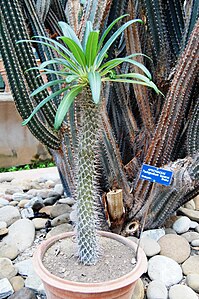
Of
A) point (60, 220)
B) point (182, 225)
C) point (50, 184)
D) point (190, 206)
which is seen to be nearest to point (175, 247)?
point (182, 225)

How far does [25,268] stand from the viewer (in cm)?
153

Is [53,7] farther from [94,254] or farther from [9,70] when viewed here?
[94,254]

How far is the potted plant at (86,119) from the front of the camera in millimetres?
967

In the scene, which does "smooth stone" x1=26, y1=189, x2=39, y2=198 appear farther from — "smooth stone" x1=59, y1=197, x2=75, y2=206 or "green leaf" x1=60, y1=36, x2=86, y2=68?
"green leaf" x1=60, y1=36, x2=86, y2=68

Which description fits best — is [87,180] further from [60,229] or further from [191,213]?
[191,213]

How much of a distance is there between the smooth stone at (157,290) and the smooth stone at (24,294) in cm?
50

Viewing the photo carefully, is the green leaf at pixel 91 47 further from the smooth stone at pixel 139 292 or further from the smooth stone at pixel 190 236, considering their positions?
the smooth stone at pixel 190 236

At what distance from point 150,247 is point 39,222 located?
26.5 inches

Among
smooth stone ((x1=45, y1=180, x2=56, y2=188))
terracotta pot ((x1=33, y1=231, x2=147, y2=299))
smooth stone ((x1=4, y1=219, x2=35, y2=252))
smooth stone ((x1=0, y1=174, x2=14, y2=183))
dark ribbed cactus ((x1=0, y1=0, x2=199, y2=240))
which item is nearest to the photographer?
terracotta pot ((x1=33, y1=231, x2=147, y2=299))

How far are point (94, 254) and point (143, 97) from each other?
3.11 feet

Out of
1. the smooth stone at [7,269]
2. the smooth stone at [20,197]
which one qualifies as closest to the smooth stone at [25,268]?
the smooth stone at [7,269]

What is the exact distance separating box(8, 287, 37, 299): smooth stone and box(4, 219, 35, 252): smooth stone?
1.10ft

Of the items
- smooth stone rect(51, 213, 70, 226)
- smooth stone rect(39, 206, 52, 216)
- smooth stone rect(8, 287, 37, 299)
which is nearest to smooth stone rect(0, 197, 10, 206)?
smooth stone rect(39, 206, 52, 216)

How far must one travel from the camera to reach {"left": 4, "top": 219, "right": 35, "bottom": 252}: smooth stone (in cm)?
172
